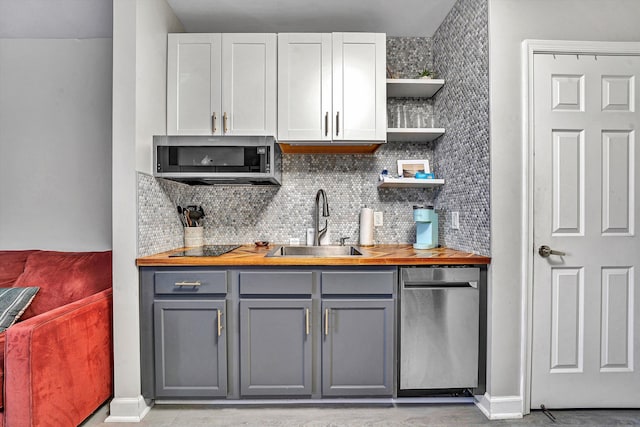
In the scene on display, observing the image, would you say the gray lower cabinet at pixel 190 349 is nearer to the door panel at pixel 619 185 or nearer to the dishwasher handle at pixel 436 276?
the dishwasher handle at pixel 436 276

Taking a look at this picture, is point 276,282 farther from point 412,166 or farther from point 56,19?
point 56,19

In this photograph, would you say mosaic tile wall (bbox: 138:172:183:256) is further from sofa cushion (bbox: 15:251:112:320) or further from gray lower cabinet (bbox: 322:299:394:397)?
gray lower cabinet (bbox: 322:299:394:397)

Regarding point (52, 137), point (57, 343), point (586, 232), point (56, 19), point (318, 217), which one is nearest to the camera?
point (57, 343)

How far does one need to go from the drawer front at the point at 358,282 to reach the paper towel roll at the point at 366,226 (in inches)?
26.3

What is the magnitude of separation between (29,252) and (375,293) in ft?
7.67

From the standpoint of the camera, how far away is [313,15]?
2320 millimetres

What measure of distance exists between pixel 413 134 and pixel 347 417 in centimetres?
189

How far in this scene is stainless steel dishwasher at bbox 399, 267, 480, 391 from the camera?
1881 millimetres

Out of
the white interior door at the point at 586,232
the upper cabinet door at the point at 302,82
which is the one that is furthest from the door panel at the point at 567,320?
the upper cabinet door at the point at 302,82

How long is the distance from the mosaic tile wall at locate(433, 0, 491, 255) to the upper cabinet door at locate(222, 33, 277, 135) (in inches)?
48.7

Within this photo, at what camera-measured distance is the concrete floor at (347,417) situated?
5.87ft

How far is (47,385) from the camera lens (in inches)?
57.1

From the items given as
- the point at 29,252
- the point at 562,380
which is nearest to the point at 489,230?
the point at 562,380

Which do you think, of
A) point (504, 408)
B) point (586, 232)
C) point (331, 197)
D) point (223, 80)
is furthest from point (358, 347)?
point (223, 80)
